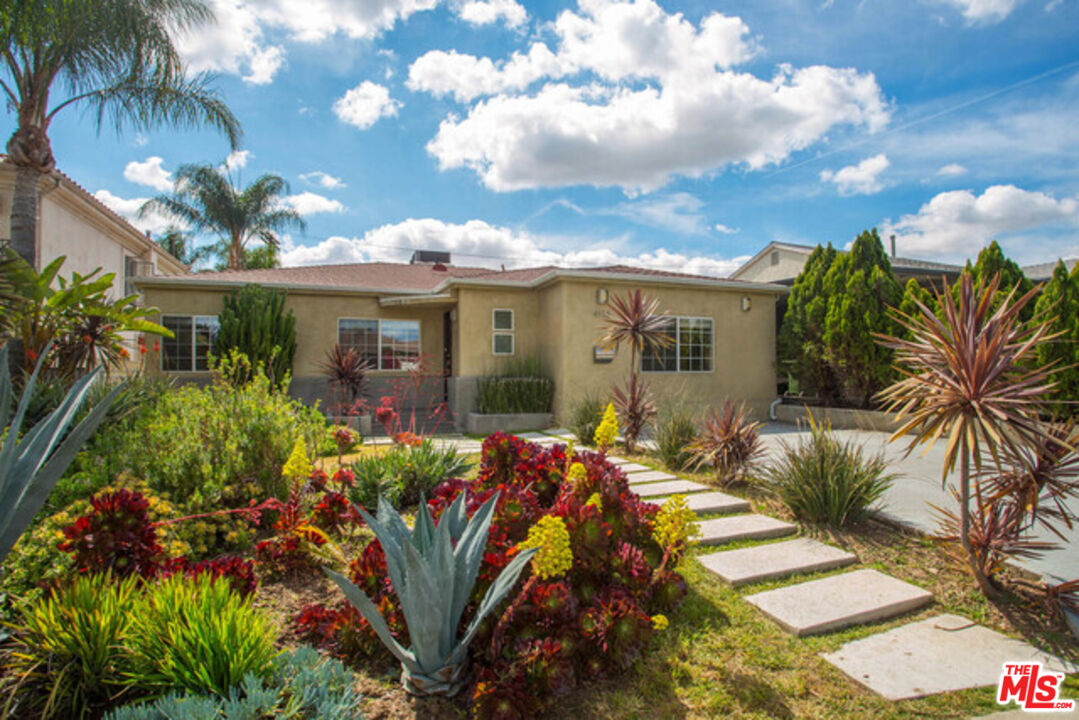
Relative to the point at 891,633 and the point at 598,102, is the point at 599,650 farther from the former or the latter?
the point at 598,102

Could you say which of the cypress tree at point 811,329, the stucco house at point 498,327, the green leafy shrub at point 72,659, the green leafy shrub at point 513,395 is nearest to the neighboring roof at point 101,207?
the stucco house at point 498,327

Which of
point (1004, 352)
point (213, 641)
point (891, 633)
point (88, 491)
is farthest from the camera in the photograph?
point (88, 491)

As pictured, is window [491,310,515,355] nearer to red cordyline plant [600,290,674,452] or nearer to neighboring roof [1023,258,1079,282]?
red cordyline plant [600,290,674,452]

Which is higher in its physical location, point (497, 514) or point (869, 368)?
point (869, 368)

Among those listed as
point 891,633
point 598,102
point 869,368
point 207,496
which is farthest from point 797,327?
point 207,496

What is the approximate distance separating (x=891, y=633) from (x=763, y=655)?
791 mm

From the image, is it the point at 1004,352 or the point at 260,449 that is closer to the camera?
the point at 1004,352

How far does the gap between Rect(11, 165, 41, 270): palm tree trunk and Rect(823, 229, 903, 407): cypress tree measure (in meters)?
14.7

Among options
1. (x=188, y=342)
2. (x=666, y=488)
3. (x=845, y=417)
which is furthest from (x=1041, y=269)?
(x=188, y=342)

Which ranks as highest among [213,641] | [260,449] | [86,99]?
[86,99]

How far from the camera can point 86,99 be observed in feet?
28.4

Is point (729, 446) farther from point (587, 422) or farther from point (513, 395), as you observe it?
point (513, 395)

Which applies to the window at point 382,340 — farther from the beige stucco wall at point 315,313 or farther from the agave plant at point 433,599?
the agave plant at point 433,599

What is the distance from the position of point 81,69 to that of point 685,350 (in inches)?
496
